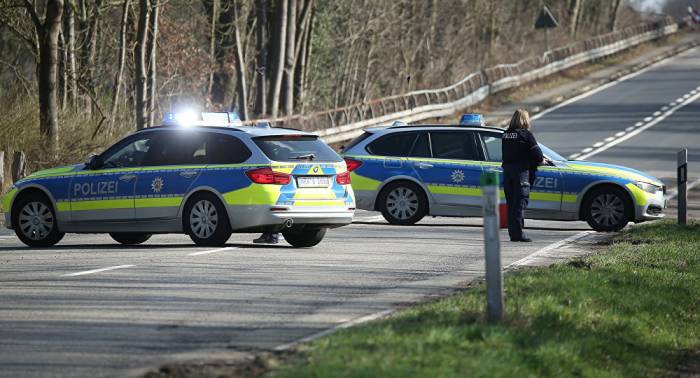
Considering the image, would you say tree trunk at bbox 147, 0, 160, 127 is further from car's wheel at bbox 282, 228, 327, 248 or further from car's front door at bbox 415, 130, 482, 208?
car's wheel at bbox 282, 228, 327, 248

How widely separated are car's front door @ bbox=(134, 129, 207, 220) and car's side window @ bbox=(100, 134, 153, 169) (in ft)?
0.37

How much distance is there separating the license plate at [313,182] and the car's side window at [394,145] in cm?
551

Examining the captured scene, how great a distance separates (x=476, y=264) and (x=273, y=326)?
18.8 ft

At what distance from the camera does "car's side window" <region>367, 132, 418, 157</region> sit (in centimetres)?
2278

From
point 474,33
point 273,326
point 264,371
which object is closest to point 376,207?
point 273,326

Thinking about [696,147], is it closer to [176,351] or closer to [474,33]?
[474,33]

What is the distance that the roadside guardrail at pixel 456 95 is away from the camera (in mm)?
39631

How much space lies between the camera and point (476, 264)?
15.8 metres

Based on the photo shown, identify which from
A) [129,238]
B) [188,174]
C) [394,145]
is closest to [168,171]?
[188,174]

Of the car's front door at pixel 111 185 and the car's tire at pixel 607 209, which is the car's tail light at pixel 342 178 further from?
the car's tire at pixel 607 209

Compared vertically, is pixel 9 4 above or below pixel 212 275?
above

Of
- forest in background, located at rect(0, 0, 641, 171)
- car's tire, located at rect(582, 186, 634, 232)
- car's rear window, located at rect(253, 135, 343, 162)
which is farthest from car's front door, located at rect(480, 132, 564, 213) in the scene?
forest in background, located at rect(0, 0, 641, 171)

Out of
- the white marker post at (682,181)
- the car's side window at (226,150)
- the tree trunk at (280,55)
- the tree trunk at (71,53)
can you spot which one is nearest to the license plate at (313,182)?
the car's side window at (226,150)

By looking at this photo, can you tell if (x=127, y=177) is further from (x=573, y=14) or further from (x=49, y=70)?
(x=573, y=14)
